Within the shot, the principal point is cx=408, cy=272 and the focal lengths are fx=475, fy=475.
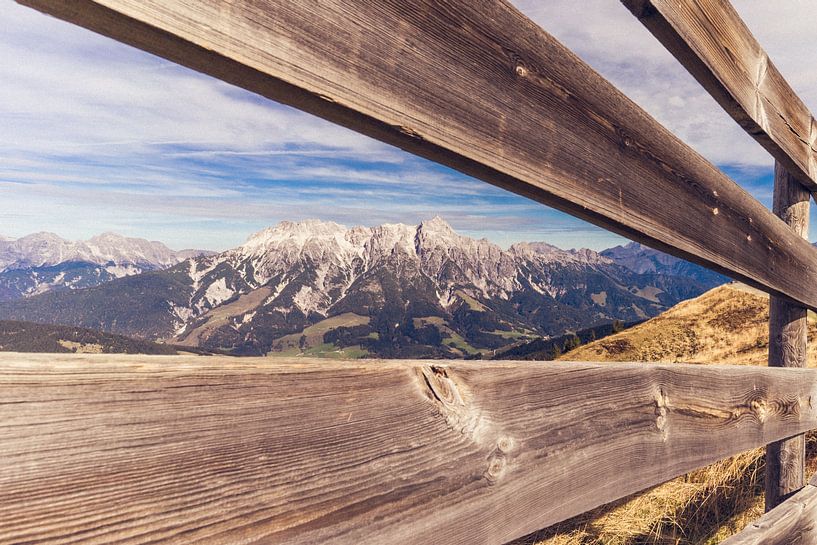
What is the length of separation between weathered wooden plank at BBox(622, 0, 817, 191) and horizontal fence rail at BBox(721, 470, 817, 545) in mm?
2109

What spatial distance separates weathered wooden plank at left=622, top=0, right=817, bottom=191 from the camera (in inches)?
70.4

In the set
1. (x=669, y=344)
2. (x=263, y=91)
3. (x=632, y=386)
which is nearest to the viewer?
(x=263, y=91)

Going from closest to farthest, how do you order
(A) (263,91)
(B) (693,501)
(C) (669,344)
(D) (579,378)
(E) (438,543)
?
(A) (263,91), (E) (438,543), (D) (579,378), (B) (693,501), (C) (669,344)

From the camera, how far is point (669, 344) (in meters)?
12.6

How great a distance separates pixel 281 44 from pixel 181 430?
0.80m

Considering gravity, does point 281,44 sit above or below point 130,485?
above

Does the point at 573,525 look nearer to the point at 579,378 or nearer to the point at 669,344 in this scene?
the point at 579,378

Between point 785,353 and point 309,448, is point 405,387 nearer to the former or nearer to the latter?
point 309,448

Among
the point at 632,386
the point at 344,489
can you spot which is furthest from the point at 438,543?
the point at 632,386

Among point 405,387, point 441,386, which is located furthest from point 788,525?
point 405,387

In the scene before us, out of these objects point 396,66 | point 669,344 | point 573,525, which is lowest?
point 573,525

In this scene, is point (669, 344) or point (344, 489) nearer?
point (344, 489)

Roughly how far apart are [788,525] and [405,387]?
9.79 feet

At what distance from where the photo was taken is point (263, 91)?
1058mm
